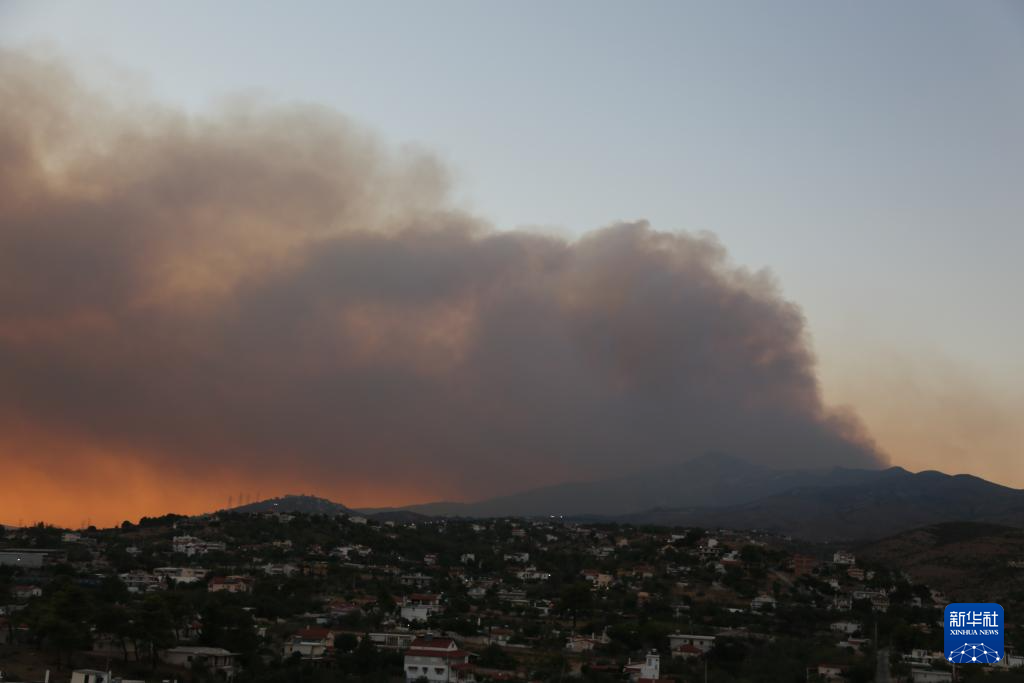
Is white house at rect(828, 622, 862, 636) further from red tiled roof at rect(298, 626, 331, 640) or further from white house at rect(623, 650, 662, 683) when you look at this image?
red tiled roof at rect(298, 626, 331, 640)

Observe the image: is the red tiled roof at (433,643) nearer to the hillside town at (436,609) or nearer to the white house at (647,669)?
the hillside town at (436,609)

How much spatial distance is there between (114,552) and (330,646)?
54249 millimetres

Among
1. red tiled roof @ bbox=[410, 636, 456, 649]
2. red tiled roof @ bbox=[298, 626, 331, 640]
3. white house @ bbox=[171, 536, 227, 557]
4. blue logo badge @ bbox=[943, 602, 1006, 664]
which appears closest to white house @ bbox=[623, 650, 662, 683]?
red tiled roof @ bbox=[410, 636, 456, 649]

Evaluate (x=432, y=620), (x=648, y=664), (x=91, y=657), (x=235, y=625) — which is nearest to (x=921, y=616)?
(x=648, y=664)

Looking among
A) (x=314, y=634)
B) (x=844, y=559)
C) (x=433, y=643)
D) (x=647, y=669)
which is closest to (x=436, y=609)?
(x=314, y=634)

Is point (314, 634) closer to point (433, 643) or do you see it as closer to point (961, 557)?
point (433, 643)

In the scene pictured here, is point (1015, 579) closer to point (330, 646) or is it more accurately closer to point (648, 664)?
point (648, 664)

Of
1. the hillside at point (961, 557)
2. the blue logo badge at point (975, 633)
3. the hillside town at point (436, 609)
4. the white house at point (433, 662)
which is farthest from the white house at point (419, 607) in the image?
the blue logo badge at point (975, 633)

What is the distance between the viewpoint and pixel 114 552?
108875 millimetres

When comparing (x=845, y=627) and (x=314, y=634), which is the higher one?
(x=845, y=627)

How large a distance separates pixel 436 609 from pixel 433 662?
2319cm

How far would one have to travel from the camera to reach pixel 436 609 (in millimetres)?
81125

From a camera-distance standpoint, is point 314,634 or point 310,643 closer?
point 310,643

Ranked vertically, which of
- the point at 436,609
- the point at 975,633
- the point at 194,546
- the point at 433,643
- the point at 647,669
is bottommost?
the point at 647,669
